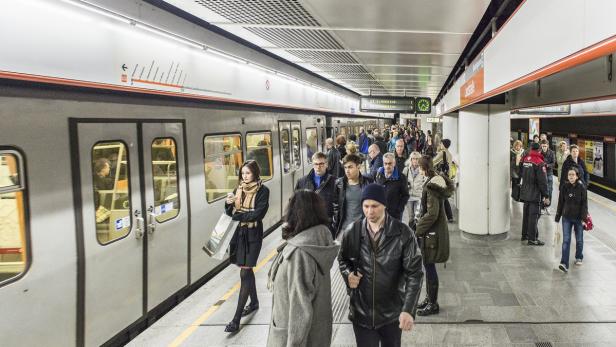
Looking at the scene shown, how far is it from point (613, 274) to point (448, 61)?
12.6 ft

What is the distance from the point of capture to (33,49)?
2689mm

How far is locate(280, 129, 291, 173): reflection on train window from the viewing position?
28.4 ft

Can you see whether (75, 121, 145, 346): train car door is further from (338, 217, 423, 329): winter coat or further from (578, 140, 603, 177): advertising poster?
(578, 140, 603, 177): advertising poster

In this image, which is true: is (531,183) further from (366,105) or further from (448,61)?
(366,105)

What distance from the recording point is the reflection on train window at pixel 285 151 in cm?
867

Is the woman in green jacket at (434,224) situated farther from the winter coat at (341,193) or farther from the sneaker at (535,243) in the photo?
the sneaker at (535,243)

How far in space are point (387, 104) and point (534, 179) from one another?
7.46 metres

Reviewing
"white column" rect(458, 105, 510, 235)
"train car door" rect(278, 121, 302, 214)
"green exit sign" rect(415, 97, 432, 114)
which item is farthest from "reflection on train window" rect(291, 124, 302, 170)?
"green exit sign" rect(415, 97, 432, 114)

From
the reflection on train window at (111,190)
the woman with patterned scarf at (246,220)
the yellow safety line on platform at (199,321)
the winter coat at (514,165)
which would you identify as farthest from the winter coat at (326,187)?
the winter coat at (514,165)

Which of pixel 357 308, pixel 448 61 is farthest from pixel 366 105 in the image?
pixel 357 308

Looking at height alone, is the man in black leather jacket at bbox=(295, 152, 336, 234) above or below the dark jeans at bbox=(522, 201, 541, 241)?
above

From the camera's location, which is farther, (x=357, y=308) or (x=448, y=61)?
(x=448, y=61)

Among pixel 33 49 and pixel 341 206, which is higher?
pixel 33 49

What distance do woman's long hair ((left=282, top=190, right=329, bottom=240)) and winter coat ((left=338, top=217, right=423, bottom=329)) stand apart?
360 mm
